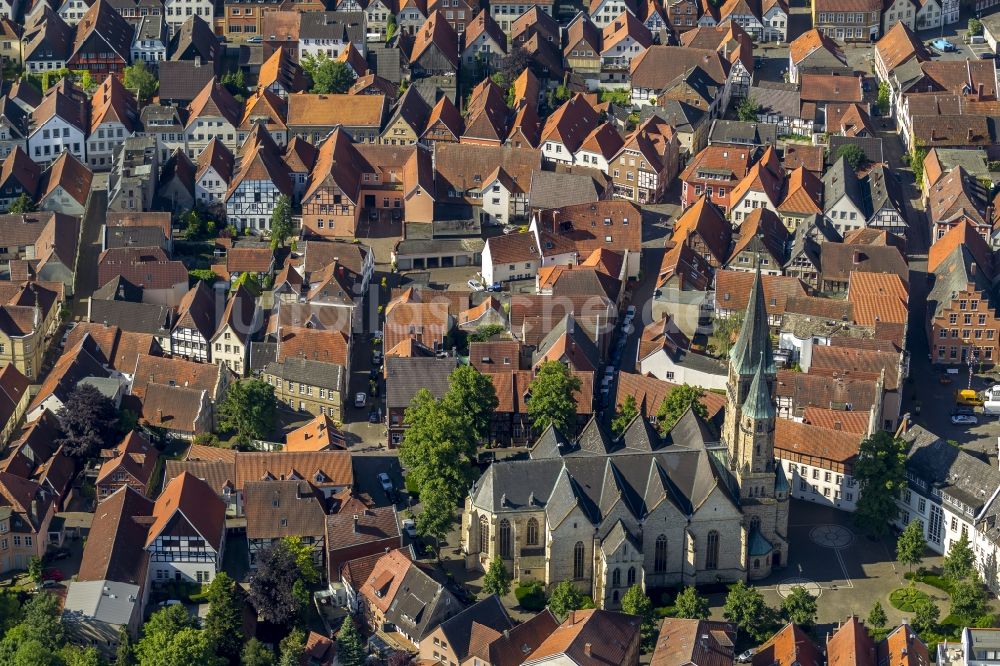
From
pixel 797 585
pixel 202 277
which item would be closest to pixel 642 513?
pixel 797 585

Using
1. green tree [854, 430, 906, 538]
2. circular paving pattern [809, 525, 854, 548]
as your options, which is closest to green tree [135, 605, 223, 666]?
circular paving pattern [809, 525, 854, 548]

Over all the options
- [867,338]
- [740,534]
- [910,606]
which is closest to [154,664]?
[740,534]

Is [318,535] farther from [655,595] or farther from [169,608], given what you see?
[655,595]

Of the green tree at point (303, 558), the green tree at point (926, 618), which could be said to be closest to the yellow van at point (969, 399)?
the green tree at point (926, 618)

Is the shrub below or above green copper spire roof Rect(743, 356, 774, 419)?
below

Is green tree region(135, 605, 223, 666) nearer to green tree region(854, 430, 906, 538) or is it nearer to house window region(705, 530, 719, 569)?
house window region(705, 530, 719, 569)

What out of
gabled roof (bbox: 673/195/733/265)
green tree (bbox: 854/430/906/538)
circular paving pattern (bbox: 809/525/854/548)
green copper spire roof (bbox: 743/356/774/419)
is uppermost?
gabled roof (bbox: 673/195/733/265)

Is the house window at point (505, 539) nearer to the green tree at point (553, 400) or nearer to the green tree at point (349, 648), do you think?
the green tree at point (349, 648)
